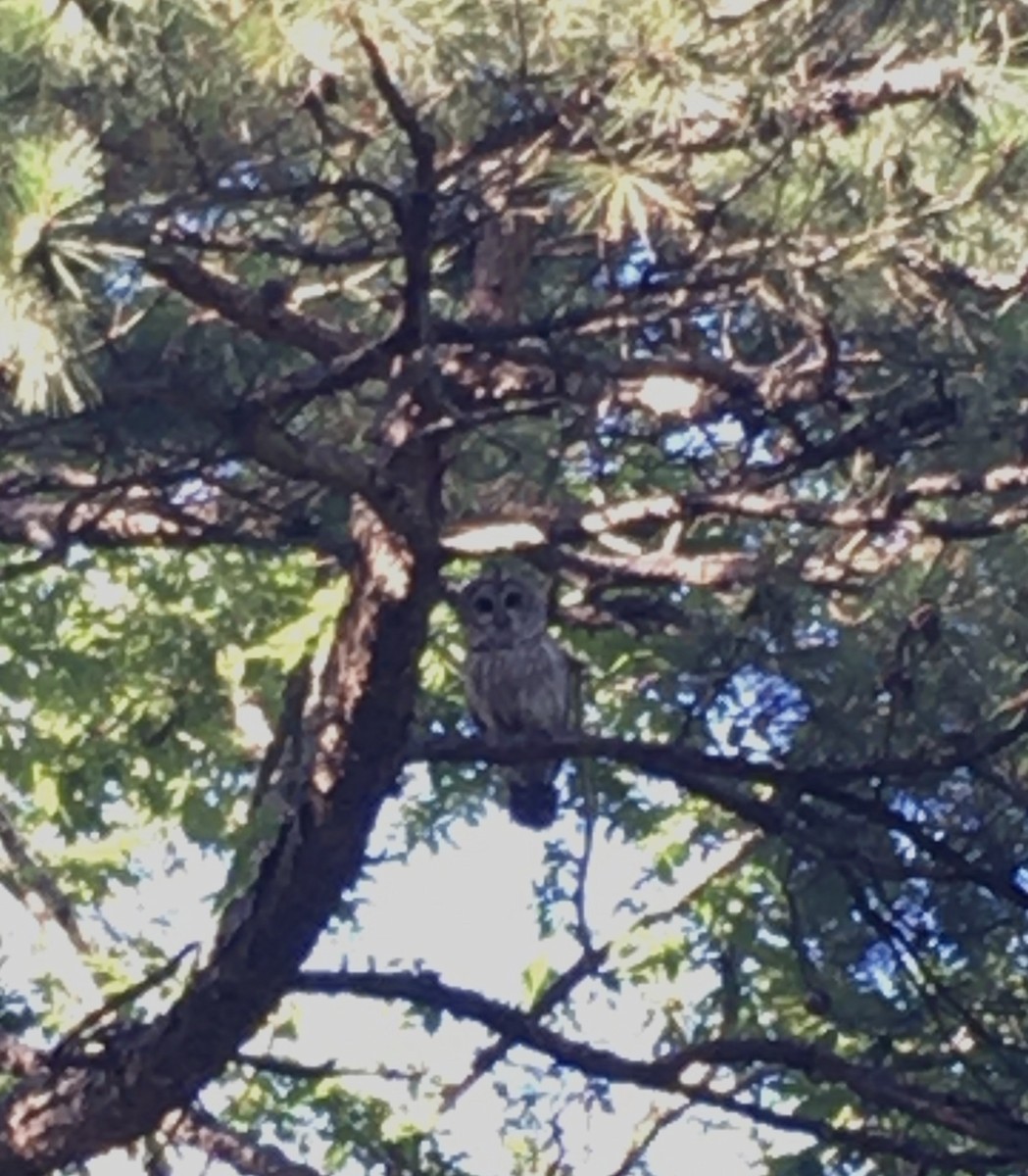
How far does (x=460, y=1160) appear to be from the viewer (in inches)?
373

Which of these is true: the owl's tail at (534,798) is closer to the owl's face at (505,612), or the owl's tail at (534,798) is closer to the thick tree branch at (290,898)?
the owl's face at (505,612)

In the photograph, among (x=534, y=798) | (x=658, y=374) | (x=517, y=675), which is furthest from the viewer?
(x=517, y=675)

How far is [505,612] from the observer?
9547 millimetres

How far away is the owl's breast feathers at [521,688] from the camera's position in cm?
962

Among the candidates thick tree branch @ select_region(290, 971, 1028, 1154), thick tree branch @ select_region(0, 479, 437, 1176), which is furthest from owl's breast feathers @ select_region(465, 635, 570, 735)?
thick tree branch @ select_region(0, 479, 437, 1176)

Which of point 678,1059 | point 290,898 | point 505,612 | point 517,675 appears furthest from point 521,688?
point 290,898

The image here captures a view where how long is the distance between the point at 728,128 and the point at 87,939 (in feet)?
19.2

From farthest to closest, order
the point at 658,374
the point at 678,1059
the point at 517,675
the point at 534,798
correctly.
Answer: the point at 517,675 → the point at 534,798 → the point at 678,1059 → the point at 658,374

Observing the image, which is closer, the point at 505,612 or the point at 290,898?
the point at 290,898

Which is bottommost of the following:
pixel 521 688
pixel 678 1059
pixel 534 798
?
pixel 678 1059

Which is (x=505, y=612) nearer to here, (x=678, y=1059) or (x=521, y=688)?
(x=521, y=688)

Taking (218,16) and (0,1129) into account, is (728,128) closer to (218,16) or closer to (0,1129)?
(218,16)

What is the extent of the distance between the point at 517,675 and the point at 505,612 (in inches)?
10.1

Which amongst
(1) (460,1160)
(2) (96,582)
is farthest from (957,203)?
(2) (96,582)
